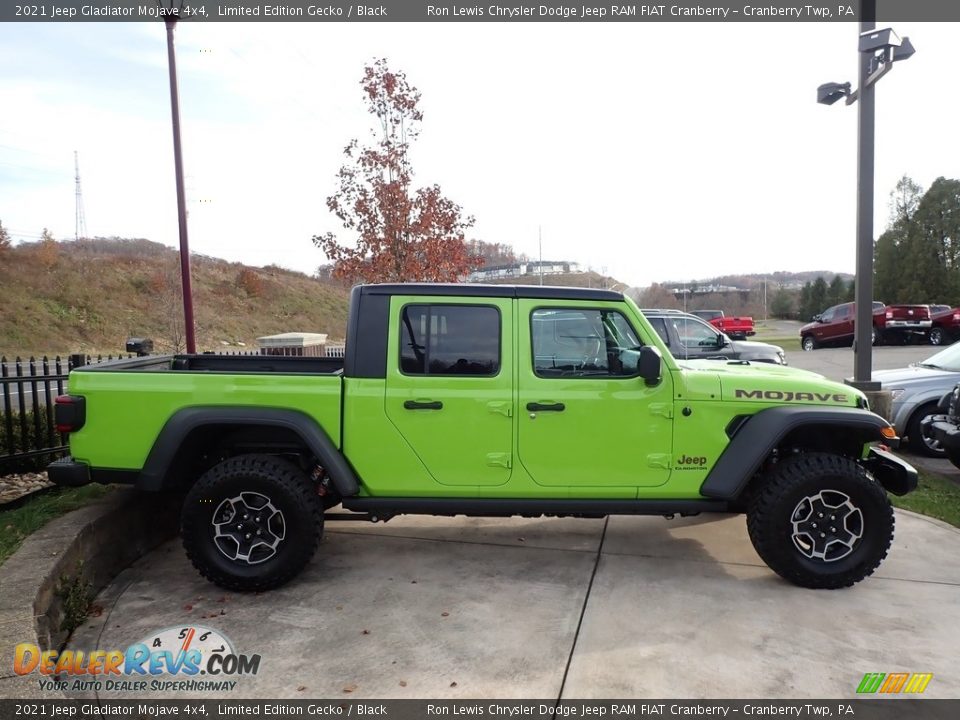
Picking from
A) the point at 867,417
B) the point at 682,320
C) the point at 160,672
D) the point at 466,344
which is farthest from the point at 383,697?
the point at 682,320

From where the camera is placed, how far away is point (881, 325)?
2509cm

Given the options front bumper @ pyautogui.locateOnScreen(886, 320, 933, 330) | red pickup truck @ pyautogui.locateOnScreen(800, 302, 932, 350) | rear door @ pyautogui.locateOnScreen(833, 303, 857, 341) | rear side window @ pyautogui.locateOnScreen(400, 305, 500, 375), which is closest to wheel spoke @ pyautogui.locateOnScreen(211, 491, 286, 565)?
rear side window @ pyautogui.locateOnScreen(400, 305, 500, 375)

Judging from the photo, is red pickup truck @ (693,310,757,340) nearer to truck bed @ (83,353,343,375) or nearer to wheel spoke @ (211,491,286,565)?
truck bed @ (83,353,343,375)

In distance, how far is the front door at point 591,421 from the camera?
3.96m

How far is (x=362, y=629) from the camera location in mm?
3539

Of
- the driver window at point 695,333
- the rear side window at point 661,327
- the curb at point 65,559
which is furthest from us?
the driver window at point 695,333

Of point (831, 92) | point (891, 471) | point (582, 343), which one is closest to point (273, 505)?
point (582, 343)

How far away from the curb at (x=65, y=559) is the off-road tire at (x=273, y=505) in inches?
26.5

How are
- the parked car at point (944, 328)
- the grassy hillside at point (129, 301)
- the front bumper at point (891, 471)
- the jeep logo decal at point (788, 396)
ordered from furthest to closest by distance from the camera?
the grassy hillside at point (129, 301) < the parked car at point (944, 328) < the front bumper at point (891, 471) < the jeep logo decal at point (788, 396)

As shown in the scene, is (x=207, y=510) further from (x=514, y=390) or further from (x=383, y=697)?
(x=514, y=390)

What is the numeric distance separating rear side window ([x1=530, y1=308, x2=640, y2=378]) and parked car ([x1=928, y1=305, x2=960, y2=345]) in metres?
26.9

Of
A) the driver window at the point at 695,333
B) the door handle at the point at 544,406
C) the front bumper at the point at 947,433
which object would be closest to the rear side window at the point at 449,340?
the door handle at the point at 544,406

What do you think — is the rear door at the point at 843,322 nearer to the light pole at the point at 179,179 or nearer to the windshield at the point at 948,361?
the windshield at the point at 948,361

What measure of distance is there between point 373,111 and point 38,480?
690 cm
